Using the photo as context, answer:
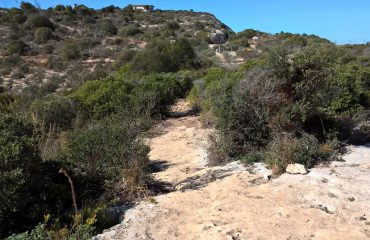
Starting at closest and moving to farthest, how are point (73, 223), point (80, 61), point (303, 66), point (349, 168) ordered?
point (73, 223) → point (349, 168) → point (303, 66) → point (80, 61)

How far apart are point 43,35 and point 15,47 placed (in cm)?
460

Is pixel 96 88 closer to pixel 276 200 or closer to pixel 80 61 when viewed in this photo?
pixel 276 200

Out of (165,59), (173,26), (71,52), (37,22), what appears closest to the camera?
(165,59)

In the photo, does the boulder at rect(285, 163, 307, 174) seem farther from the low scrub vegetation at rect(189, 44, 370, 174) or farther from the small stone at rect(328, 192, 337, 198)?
the small stone at rect(328, 192, 337, 198)

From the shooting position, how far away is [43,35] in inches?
1468

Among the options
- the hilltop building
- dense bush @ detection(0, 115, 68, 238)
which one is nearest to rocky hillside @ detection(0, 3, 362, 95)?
the hilltop building

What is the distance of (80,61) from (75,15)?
16.6 meters

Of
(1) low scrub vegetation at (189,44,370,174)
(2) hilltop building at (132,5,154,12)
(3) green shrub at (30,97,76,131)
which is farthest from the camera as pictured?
(2) hilltop building at (132,5,154,12)

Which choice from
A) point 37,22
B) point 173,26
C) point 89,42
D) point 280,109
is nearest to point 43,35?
point 37,22

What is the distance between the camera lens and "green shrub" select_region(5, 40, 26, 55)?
3291 centimetres

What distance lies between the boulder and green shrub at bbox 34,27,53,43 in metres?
33.6

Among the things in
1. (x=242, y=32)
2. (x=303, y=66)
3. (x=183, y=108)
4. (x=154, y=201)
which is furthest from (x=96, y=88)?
(x=242, y=32)

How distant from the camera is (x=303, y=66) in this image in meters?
8.81

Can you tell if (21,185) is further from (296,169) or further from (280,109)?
(280,109)
